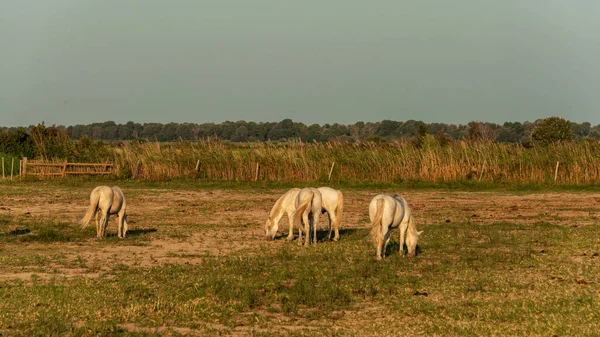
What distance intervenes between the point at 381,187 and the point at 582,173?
1086 cm

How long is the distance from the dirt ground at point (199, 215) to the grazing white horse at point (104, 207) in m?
0.35

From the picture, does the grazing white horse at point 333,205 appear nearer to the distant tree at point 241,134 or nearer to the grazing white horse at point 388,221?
the grazing white horse at point 388,221

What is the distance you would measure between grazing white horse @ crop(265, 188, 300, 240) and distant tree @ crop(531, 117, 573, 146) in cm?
6935

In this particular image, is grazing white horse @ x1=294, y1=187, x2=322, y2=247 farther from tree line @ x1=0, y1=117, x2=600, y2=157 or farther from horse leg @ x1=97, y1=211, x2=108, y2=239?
tree line @ x1=0, y1=117, x2=600, y2=157

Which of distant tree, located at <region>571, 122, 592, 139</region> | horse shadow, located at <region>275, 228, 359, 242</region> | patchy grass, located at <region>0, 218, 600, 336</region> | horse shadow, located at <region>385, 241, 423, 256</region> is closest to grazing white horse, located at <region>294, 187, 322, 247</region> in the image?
patchy grass, located at <region>0, 218, 600, 336</region>

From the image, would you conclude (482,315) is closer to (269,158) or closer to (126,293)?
(126,293)

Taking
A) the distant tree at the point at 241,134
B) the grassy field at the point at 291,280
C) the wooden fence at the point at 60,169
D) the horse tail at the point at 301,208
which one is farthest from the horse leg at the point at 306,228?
the distant tree at the point at 241,134

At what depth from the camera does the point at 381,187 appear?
133 ft

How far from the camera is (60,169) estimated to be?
145 ft

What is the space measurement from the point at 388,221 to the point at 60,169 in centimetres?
3249

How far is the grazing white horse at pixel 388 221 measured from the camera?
15.6 meters

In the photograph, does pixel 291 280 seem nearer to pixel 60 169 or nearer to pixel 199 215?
pixel 199 215

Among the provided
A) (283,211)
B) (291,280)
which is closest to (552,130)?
(283,211)

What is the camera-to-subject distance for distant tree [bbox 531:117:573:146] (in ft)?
275
